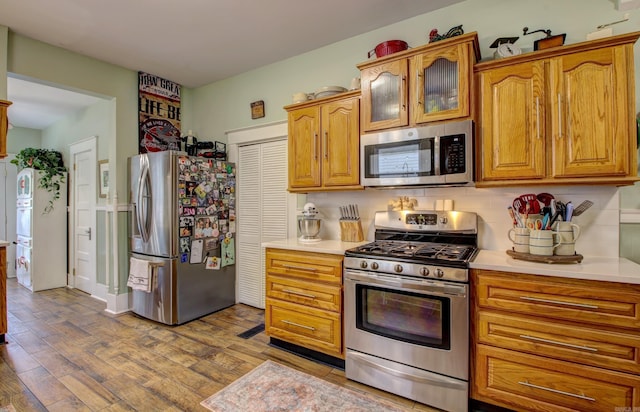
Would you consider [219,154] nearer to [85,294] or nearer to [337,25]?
[337,25]

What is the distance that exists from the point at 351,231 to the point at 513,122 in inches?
57.6

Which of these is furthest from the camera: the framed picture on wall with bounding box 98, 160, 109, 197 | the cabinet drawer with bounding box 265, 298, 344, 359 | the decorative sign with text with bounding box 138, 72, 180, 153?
the framed picture on wall with bounding box 98, 160, 109, 197

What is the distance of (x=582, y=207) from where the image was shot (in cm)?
193

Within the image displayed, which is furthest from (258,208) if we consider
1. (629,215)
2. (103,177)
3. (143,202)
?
(629,215)

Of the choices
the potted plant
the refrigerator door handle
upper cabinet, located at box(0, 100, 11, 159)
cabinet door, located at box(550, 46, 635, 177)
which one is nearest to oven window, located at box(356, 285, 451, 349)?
cabinet door, located at box(550, 46, 635, 177)

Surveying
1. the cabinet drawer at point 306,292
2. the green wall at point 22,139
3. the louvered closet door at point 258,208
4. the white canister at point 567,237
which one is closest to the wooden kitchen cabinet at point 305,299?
the cabinet drawer at point 306,292

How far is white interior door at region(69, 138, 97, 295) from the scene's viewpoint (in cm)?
421

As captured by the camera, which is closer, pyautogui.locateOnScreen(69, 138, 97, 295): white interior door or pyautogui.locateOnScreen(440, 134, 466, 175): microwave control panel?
pyautogui.locateOnScreen(440, 134, 466, 175): microwave control panel

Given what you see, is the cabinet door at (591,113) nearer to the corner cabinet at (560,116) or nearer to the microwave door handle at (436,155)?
the corner cabinet at (560,116)

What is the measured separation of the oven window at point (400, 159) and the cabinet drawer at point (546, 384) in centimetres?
121

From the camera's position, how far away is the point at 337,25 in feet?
8.80

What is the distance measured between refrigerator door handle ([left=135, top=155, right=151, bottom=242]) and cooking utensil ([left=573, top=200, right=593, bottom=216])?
147 inches

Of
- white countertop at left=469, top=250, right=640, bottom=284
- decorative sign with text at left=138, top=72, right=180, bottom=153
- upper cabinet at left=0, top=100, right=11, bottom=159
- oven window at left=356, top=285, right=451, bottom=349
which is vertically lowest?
oven window at left=356, top=285, right=451, bottom=349

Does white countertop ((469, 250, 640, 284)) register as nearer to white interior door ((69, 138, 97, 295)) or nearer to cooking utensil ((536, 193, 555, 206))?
cooking utensil ((536, 193, 555, 206))
